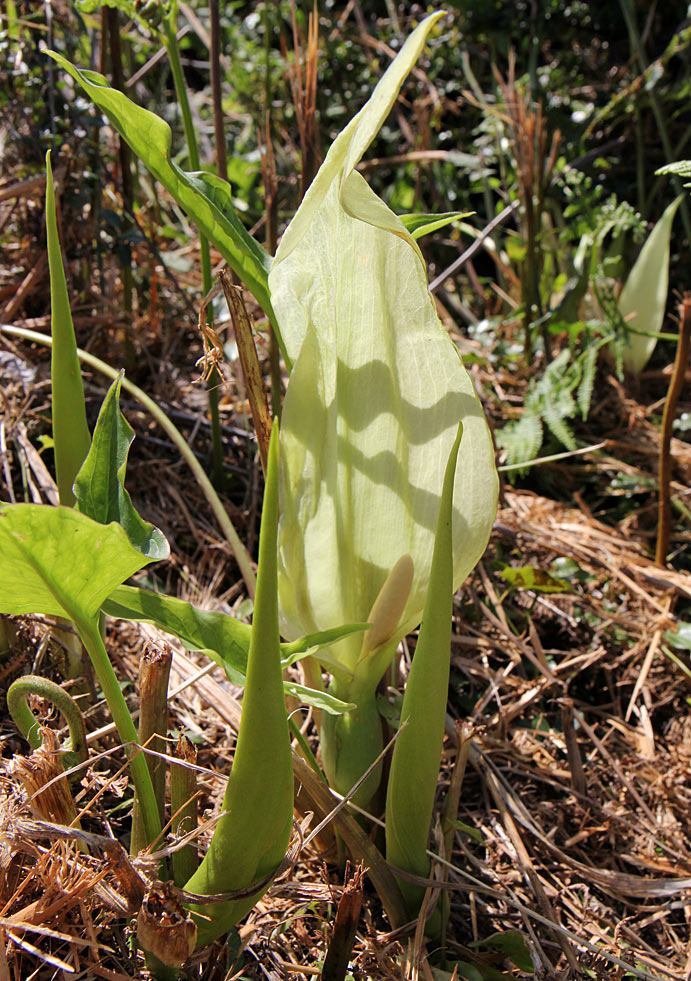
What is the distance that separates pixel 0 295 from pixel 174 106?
3.15 ft

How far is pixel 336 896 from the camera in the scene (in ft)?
1.98

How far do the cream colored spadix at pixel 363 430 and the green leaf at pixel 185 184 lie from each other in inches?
1.1

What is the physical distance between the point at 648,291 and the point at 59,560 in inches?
48.5

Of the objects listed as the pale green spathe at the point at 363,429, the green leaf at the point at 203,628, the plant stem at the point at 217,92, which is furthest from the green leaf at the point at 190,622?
the plant stem at the point at 217,92

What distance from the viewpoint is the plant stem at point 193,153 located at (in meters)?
0.74

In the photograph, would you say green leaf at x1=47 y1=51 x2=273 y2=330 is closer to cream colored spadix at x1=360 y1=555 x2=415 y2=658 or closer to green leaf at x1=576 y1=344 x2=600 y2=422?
cream colored spadix at x1=360 y1=555 x2=415 y2=658

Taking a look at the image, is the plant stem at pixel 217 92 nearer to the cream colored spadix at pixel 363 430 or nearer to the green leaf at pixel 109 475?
the cream colored spadix at pixel 363 430

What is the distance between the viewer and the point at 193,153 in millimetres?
781

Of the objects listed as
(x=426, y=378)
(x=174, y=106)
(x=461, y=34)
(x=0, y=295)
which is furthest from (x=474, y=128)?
(x=426, y=378)

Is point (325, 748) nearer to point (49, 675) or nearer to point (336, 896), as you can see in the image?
point (336, 896)

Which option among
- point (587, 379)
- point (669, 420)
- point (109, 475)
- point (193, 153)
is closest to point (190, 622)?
point (109, 475)

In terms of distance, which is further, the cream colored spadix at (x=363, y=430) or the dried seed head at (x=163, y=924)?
the cream colored spadix at (x=363, y=430)

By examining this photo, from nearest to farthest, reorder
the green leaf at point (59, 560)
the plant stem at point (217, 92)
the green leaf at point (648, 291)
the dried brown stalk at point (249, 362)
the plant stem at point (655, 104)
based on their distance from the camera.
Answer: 1. the green leaf at point (59, 560)
2. the dried brown stalk at point (249, 362)
3. the plant stem at point (217, 92)
4. the green leaf at point (648, 291)
5. the plant stem at point (655, 104)

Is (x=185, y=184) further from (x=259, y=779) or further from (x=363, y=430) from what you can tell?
(x=259, y=779)
